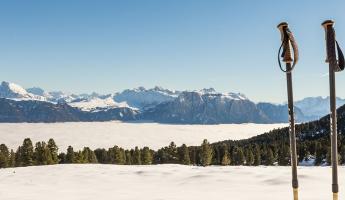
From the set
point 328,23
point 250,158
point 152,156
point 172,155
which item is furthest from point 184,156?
point 328,23

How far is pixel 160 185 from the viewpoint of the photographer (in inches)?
1030

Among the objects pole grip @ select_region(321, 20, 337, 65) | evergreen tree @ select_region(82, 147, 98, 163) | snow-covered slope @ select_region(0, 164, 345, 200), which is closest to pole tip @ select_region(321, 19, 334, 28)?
pole grip @ select_region(321, 20, 337, 65)

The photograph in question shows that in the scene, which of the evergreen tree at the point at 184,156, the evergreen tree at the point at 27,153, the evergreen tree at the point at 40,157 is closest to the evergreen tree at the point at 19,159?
the evergreen tree at the point at 27,153

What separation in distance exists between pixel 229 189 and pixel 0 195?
37.2 ft

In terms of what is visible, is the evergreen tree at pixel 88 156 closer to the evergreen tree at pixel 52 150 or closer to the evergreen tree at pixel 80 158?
the evergreen tree at pixel 80 158

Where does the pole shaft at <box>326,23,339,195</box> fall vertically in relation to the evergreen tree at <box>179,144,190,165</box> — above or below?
above

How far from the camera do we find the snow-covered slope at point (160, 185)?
67.9 ft

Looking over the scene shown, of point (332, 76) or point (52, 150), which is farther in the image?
point (52, 150)

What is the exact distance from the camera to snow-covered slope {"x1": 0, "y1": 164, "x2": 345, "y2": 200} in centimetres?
2069

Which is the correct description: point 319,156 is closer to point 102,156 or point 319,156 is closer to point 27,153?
point 102,156

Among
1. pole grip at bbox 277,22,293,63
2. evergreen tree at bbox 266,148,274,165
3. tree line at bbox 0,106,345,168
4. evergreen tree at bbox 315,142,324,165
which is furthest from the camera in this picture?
evergreen tree at bbox 266,148,274,165

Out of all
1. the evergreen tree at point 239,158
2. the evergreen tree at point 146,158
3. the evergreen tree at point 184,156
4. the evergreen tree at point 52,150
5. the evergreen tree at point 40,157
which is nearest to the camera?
the evergreen tree at point 40,157

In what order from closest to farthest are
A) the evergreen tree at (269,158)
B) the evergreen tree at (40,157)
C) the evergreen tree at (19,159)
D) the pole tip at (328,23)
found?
the pole tip at (328,23) < the evergreen tree at (40,157) < the evergreen tree at (19,159) < the evergreen tree at (269,158)

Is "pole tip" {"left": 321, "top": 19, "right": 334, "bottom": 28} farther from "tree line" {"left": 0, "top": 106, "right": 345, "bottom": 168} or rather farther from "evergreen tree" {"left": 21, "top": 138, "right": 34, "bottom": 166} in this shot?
"evergreen tree" {"left": 21, "top": 138, "right": 34, "bottom": 166}
